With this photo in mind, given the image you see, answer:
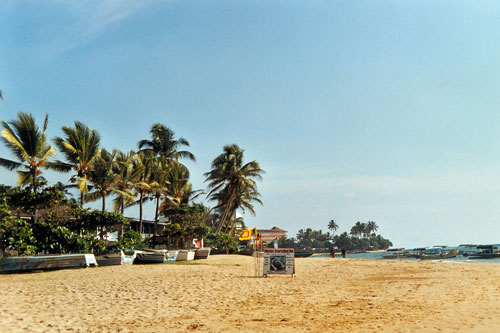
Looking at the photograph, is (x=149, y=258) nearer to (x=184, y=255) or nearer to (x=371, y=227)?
(x=184, y=255)

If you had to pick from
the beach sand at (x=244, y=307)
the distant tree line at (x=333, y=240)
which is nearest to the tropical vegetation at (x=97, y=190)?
the beach sand at (x=244, y=307)

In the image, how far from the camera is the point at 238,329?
7281 mm

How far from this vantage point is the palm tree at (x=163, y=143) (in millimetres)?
45281

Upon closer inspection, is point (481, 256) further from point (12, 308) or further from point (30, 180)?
point (12, 308)

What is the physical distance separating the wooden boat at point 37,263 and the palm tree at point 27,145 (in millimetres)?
6689

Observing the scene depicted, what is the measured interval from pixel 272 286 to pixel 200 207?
2700cm

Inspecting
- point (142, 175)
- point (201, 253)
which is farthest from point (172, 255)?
point (142, 175)

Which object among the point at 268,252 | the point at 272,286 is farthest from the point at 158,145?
the point at 272,286

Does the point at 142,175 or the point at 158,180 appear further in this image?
the point at 158,180

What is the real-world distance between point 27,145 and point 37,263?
30.7 feet

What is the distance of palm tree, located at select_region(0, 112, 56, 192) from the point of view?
24.2 metres

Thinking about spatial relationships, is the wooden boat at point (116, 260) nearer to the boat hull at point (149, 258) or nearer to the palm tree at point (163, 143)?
the boat hull at point (149, 258)

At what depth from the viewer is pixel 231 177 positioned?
43.9 meters

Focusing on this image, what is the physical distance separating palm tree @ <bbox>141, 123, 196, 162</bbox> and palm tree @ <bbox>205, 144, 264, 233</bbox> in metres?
4.84
